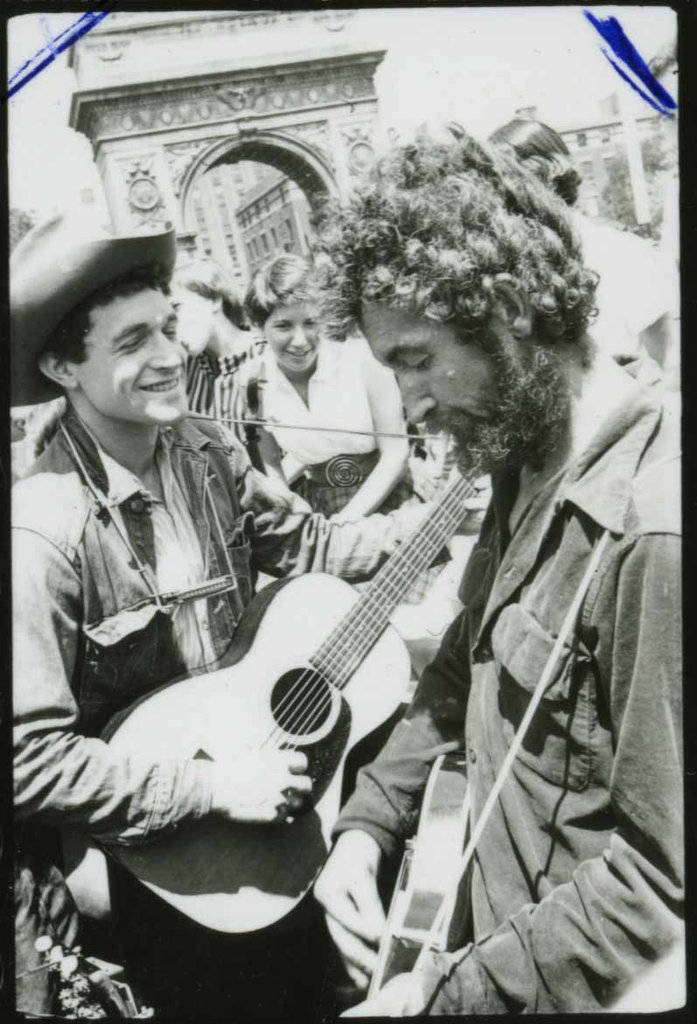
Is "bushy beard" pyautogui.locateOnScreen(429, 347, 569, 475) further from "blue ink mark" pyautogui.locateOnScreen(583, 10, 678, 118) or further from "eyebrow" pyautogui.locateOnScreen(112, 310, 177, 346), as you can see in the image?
"blue ink mark" pyautogui.locateOnScreen(583, 10, 678, 118)

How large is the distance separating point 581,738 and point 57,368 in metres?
1.52

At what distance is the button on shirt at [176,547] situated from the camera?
230 centimetres

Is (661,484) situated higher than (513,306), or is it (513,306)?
(513,306)

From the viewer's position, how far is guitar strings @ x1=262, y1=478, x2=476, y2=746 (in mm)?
2357

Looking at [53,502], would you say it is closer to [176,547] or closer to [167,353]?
[176,547]

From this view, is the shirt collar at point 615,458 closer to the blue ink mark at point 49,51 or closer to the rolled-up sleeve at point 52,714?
the rolled-up sleeve at point 52,714

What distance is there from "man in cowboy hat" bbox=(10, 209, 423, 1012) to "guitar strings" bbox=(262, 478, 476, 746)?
11cm

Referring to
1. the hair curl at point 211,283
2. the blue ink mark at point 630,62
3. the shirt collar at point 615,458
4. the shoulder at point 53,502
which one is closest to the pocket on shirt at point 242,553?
the shoulder at point 53,502

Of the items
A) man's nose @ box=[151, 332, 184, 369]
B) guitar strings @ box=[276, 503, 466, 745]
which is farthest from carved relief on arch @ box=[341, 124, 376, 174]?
guitar strings @ box=[276, 503, 466, 745]

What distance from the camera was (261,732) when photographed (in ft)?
7.66

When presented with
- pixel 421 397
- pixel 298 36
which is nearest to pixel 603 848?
pixel 421 397

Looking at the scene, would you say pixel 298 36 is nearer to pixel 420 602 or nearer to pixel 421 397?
pixel 421 397

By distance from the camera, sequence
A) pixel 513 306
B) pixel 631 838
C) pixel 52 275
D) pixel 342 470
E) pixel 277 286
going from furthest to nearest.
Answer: pixel 342 470 → pixel 277 286 → pixel 52 275 → pixel 513 306 → pixel 631 838

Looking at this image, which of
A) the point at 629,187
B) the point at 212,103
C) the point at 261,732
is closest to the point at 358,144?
the point at 212,103
